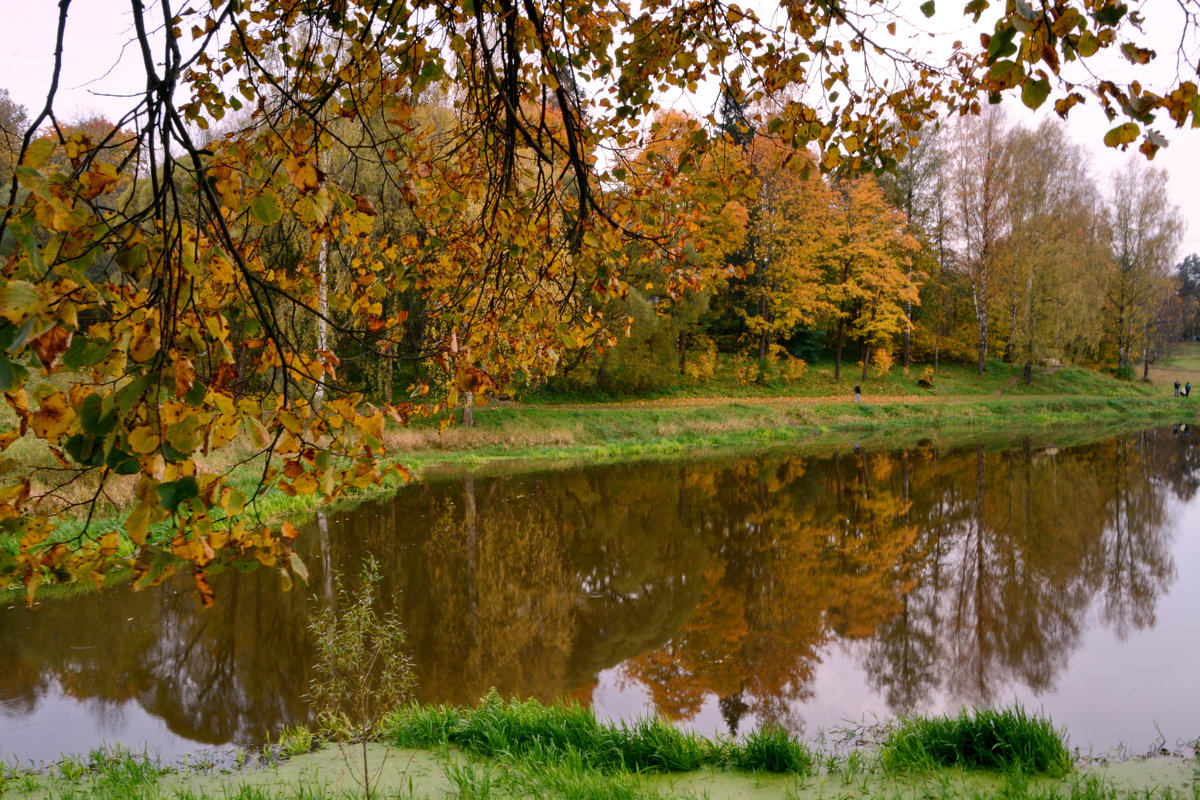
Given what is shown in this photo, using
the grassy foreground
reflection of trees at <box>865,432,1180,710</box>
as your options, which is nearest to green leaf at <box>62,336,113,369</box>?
the grassy foreground

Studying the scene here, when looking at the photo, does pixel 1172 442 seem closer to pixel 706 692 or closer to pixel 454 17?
pixel 706 692

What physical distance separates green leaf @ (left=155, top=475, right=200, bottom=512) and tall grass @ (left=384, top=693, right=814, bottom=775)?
3570 mm

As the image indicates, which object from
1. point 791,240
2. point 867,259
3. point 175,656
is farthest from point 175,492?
point 867,259

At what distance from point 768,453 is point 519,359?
17.0m

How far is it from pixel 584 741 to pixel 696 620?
365 cm

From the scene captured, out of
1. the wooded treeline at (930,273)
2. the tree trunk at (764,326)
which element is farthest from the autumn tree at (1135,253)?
the tree trunk at (764,326)

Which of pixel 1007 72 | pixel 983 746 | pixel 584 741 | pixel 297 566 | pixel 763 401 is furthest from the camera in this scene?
pixel 763 401

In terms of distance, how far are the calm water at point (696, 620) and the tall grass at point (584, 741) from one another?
101 centimetres

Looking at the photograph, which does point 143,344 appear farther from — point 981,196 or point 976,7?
point 981,196

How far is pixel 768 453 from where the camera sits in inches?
818

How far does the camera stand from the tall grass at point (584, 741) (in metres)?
4.97

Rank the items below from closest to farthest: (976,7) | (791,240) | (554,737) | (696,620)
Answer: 1. (976,7)
2. (554,737)
3. (696,620)
4. (791,240)

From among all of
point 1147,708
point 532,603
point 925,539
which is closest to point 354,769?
point 532,603

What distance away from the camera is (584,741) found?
17.1 feet
